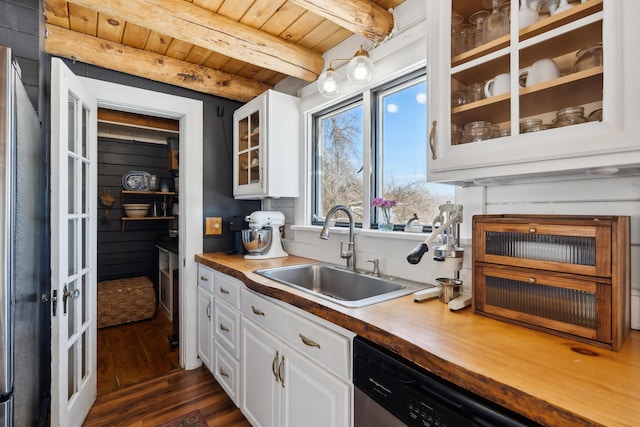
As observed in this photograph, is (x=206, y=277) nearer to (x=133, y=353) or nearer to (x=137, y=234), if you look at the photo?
(x=133, y=353)

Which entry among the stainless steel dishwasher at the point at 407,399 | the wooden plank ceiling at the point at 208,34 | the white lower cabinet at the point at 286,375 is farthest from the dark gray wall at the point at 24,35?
the stainless steel dishwasher at the point at 407,399

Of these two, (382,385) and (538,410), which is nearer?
(538,410)

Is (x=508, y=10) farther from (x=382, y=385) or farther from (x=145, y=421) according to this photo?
(x=145, y=421)

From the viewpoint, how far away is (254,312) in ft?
5.26

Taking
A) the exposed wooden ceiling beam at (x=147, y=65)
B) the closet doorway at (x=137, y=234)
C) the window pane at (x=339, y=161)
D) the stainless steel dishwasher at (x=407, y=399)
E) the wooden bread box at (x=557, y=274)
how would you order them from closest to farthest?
1. the stainless steel dishwasher at (x=407, y=399)
2. the wooden bread box at (x=557, y=274)
3. the exposed wooden ceiling beam at (x=147, y=65)
4. the window pane at (x=339, y=161)
5. the closet doorway at (x=137, y=234)

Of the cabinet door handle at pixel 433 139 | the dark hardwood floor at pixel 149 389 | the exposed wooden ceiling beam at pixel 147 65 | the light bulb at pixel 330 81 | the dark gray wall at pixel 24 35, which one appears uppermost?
the exposed wooden ceiling beam at pixel 147 65

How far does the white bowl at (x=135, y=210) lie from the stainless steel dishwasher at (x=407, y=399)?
3.81 m

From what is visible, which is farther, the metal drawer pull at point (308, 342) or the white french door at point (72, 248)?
the white french door at point (72, 248)

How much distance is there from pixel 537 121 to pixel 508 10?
0.39 metres

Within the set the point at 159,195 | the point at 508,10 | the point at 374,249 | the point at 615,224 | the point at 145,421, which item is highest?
the point at 508,10

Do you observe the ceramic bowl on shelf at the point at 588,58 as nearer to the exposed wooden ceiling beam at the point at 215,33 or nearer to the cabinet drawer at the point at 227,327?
the exposed wooden ceiling beam at the point at 215,33

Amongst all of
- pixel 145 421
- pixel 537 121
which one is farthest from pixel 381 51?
pixel 145 421

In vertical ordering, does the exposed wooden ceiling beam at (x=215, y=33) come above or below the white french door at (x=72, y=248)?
above

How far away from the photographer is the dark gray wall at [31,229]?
3.93 ft
